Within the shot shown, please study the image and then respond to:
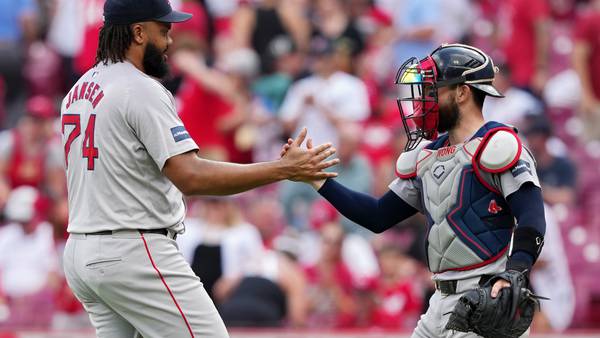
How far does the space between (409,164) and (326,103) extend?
246 inches

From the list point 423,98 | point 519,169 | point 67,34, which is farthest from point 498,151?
point 67,34

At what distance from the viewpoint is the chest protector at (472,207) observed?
15.9 ft

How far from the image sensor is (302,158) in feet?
16.6

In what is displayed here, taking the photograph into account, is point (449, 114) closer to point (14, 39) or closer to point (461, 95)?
point (461, 95)

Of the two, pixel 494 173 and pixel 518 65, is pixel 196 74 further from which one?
pixel 494 173

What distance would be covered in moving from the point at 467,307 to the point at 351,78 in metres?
7.22

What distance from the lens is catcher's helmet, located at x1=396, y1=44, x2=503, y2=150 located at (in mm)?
5027

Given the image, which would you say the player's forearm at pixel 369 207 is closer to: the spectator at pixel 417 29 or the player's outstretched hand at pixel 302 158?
the player's outstretched hand at pixel 302 158

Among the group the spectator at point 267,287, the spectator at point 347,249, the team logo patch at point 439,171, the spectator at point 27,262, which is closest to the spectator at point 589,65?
the spectator at point 347,249

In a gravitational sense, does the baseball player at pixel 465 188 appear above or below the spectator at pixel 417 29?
above

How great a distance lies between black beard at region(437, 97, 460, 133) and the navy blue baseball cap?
1.23 m

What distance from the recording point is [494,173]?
4793 millimetres

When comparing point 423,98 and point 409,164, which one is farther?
point 409,164

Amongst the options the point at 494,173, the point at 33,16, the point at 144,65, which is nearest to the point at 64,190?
the point at 33,16
